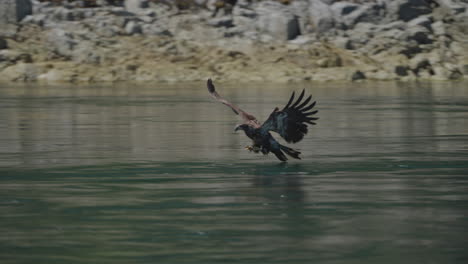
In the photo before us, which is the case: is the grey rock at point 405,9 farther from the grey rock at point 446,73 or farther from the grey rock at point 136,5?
the grey rock at point 136,5

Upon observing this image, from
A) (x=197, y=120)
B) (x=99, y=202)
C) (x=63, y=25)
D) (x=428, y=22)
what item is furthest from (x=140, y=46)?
→ (x=99, y=202)

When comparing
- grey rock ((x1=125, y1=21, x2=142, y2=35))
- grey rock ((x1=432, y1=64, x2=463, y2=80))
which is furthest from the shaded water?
grey rock ((x1=125, y1=21, x2=142, y2=35))

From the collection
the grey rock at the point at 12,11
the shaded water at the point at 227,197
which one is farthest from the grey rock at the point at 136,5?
the shaded water at the point at 227,197

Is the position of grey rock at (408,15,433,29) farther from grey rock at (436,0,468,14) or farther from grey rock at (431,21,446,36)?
grey rock at (436,0,468,14)

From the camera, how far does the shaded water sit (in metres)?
9.82

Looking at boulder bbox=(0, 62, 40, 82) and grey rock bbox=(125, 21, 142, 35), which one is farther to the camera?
grey rock bbox=(125, 21, 142, 35)

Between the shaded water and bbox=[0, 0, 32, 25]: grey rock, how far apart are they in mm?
60476

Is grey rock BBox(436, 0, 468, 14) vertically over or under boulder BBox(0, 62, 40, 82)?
over

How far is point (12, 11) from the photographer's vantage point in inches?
3393

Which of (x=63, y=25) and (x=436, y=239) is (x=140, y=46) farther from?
(x=436, y=239)

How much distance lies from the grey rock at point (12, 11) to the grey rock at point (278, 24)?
760 inches

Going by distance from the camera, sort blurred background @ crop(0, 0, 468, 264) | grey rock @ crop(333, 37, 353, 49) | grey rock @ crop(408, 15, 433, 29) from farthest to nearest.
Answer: grey rock @ crop(408, 15, 433, 29)
grey rock @ crop(333, 37, 353, 49)
blurred background @ crop(0, 0, 468, 264)

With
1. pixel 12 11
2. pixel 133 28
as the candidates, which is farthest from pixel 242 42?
pixel 12 11

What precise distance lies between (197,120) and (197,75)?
4621 centimetres
